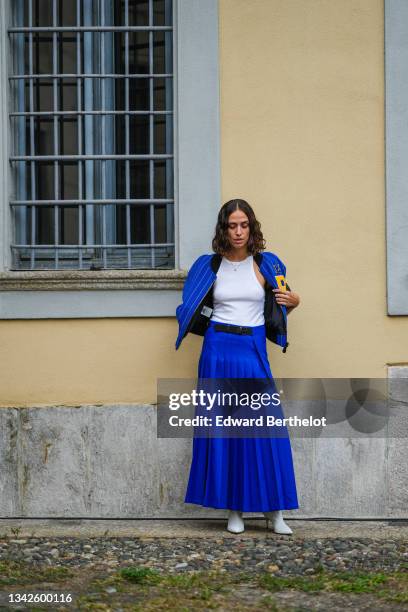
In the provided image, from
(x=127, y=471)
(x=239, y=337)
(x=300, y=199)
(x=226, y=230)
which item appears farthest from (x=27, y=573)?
(x=300, y=199)

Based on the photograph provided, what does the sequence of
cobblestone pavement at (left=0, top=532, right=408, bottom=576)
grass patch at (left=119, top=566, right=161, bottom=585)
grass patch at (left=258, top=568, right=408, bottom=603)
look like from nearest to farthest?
grass patch at (left=258, top=568, right=408, bottom=603), grass patch at (left=119, top=566, right=161, bottom=585), cobblestone pavement at (left=0, top=532, right=408, bottom=576)

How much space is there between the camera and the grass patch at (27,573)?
519 cm

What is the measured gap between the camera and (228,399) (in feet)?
20.5

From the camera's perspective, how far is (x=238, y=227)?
6.13m

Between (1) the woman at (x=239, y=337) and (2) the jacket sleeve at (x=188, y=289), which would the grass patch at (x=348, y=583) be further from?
(2) the jacket sleeve at (x=188, y=289)

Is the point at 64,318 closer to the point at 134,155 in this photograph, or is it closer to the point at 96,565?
the point at 134,155

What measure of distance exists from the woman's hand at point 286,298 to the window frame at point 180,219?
0.71 metres

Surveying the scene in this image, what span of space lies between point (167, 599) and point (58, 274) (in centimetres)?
248

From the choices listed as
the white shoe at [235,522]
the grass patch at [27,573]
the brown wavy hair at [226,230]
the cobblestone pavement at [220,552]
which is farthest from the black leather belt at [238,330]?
the grass patch at [27,573]

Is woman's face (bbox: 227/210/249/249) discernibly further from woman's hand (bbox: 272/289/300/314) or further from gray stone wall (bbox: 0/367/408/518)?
gray stone wall (bbox: 0/367/408/518)

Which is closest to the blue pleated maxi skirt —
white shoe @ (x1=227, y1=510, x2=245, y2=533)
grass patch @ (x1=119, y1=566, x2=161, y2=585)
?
white shoe @ (x1=227, y1=510, x2=245, y2=533)

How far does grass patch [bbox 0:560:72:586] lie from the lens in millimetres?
5188

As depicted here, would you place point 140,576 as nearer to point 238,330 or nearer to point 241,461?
point 241,461

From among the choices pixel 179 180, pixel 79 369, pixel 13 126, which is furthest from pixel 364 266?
pixel 13 126
